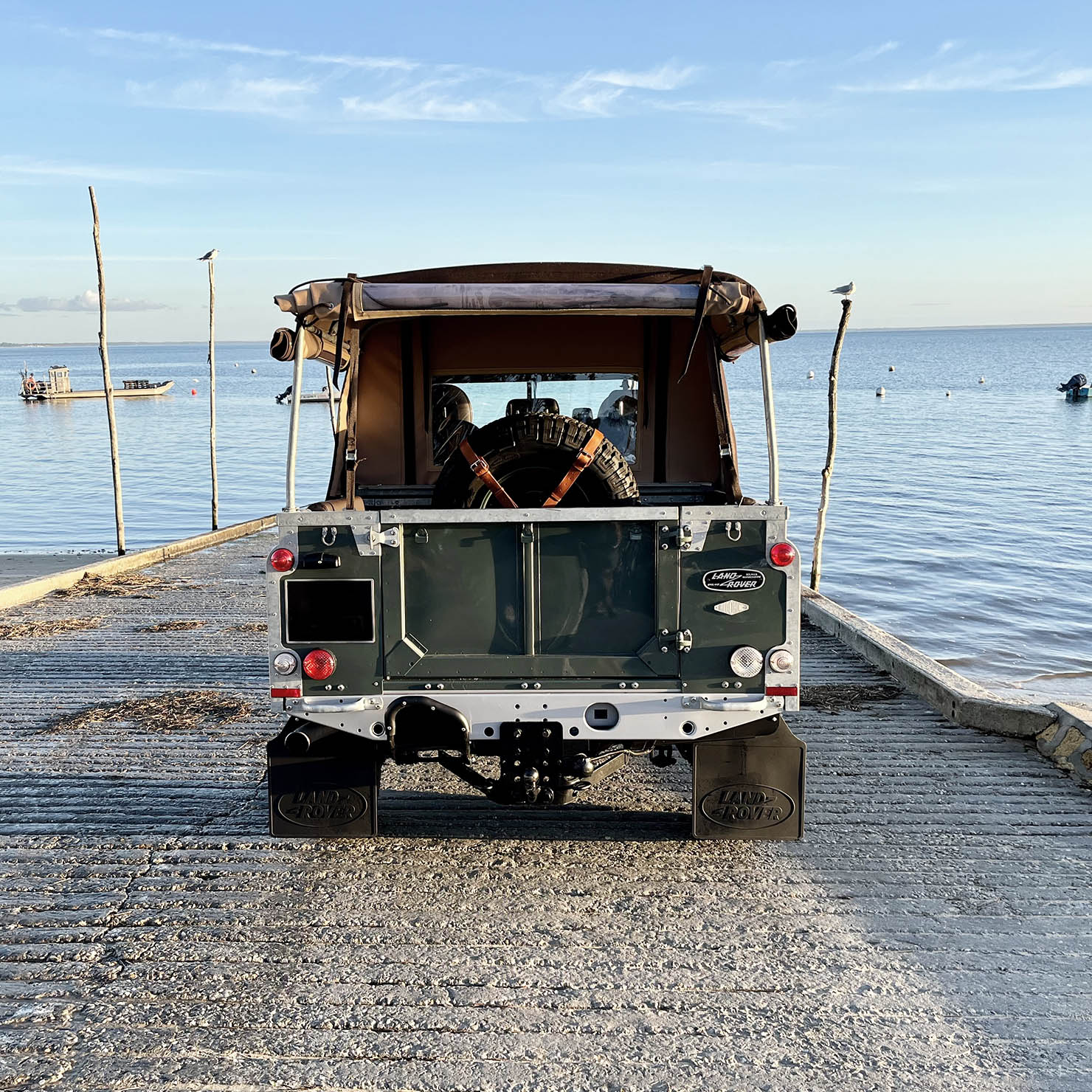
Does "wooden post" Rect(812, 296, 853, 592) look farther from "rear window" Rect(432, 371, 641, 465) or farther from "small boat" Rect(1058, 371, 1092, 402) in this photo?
"small boat" Rect(1058, 371, 1092, 402)

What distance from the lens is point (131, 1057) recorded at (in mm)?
3803

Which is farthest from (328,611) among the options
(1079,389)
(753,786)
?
(1079,389)

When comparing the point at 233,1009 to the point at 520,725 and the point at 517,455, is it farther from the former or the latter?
the point at 517,455

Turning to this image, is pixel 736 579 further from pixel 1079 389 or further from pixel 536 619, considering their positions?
pixel 1079 389

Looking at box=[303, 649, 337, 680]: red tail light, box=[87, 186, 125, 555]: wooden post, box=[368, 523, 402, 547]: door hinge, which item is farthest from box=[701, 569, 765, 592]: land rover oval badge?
box=[87, 186, 125, 555]: wooden post

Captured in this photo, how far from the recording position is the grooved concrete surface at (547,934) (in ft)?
12.4

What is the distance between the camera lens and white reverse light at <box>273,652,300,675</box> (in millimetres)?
5176

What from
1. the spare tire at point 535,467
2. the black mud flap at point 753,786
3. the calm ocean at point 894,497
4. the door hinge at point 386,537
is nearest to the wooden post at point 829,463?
the calm ocean at point 894,497

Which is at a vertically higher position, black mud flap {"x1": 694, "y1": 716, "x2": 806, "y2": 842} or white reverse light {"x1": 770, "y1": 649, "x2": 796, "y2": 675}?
white reverse light {"x1": 770, "y1": 649, "x2": 796, "y2": 675}

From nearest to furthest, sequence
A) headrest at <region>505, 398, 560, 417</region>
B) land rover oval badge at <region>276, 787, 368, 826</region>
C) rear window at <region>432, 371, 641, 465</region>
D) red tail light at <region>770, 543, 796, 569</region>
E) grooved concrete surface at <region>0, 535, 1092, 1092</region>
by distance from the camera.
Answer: grooved concrete surface at <region>0, 535, 1092, 1092</region> → red tail light at <region>770, 543, 796, 569</region> → land rover oval badge at <region>276, 787, 368, 826</region> → headrest at <region>505, 398, 560, 417</region> → rear window at <region>432, 371, 641, 465</region>

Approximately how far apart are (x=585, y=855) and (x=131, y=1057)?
8.21 ft

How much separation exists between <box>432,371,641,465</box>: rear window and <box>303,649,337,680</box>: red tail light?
111 inches

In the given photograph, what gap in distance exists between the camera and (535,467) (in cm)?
538

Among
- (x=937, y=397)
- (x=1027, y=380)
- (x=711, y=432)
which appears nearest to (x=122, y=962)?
(x=711, y=432)
